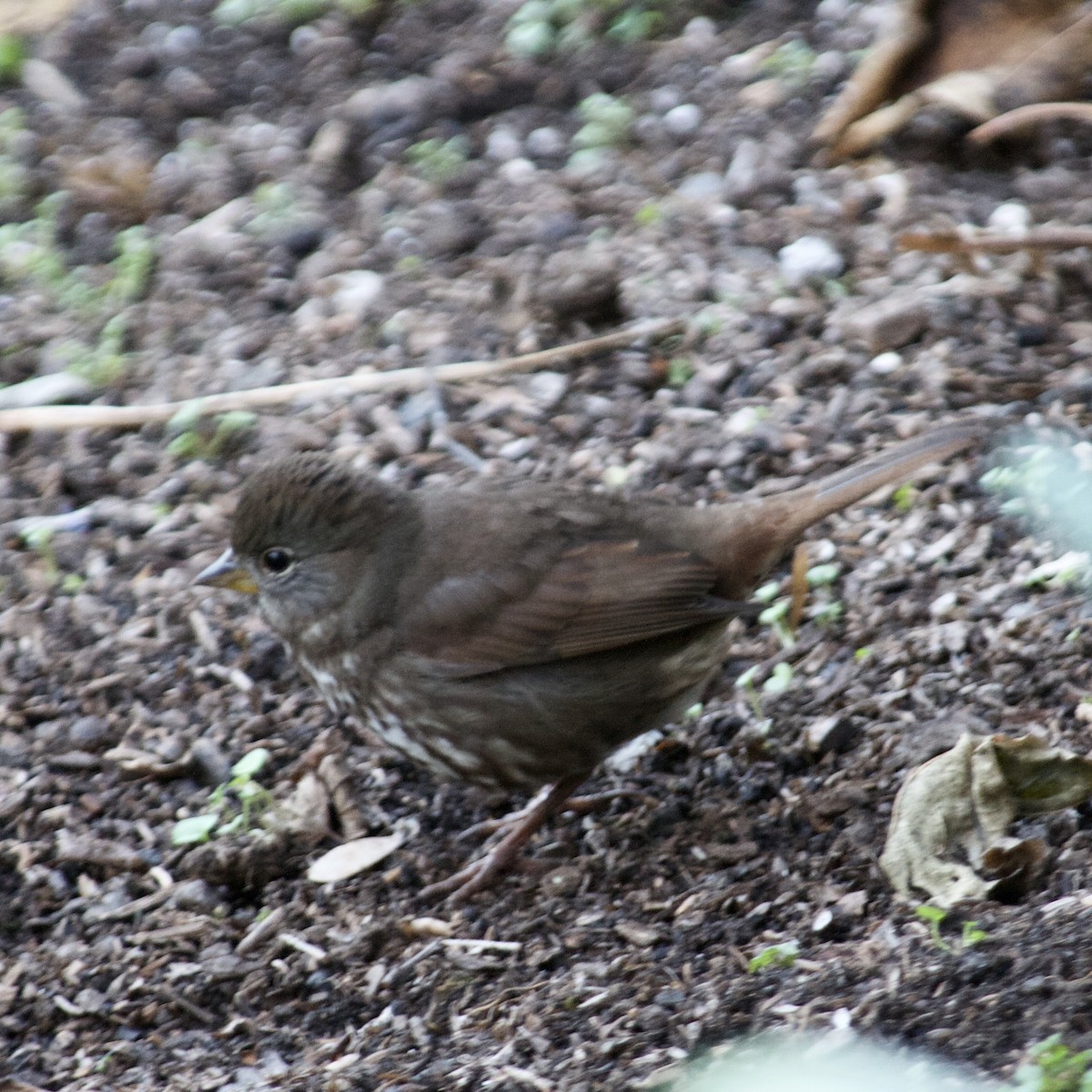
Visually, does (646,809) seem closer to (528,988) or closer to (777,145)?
(528,988)

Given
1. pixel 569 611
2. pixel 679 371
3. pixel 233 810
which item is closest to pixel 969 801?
pixel 569 611

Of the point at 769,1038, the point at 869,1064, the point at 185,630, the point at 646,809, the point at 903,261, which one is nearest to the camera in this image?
the point at 869,1064

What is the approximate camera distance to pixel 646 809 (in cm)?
445

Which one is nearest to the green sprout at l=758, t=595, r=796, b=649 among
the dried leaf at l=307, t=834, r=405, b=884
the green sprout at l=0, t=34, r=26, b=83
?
the dried leaf at l=307, t=834, r=405, b=884

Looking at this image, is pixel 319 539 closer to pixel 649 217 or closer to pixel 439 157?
pixel 649 217

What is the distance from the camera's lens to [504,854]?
4273mm

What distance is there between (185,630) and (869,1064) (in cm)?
298

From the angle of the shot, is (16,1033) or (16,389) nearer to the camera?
(16,1033)

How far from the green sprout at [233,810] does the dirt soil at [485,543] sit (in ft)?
0.20

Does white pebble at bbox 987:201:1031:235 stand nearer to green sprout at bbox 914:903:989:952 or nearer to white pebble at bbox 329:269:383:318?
white pebble at bbox 329:269:383:318

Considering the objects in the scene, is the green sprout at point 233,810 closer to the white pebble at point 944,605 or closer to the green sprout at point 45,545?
the green sprout at point 45,545

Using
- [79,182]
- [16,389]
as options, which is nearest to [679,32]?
[79,182]

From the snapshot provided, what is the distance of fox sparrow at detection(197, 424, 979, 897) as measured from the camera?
429 centimetres

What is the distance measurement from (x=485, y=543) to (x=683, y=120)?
2.80 m
